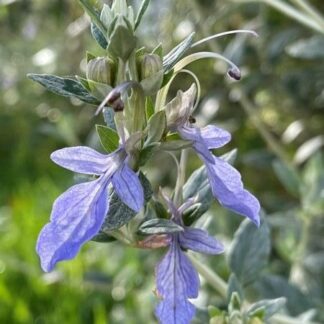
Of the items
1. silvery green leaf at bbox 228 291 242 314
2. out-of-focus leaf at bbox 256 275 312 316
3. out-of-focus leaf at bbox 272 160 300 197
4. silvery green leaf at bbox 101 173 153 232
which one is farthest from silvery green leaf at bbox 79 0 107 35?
out-of-focus leaf at bbox 272 160 300 197

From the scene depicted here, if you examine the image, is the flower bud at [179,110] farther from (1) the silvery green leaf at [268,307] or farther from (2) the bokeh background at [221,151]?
(2) the bokeh background at [221,151]

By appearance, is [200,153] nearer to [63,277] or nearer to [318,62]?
[63,277]

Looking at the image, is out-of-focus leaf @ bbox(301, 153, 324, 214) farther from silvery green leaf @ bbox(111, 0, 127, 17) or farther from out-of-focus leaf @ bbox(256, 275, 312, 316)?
silvery green leaf @ bbox(111, 0, 127, 17)

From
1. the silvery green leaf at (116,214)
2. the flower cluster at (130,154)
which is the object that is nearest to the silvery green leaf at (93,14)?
the flower cluster at (130,154)

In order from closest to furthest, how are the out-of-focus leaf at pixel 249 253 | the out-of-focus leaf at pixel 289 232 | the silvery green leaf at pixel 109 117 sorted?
the silvery green leaf at pixel 109 117 → the out-of-focus leaf at pixel 249 253 → the out-of-focus leaf at pixel 289 232

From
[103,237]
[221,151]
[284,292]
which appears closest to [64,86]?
[103,237]

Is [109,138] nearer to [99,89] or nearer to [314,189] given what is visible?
[99,89]

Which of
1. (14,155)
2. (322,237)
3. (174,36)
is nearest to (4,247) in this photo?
(174,36)
